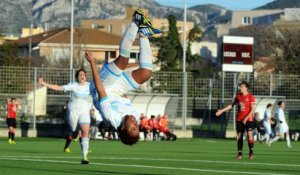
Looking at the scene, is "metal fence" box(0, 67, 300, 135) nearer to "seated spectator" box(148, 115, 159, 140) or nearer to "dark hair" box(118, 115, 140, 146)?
"seated spectator" box(148, 115, 159, 140)

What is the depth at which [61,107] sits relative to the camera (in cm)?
5141

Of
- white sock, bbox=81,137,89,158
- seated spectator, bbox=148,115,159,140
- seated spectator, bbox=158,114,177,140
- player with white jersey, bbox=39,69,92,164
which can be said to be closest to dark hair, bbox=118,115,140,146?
white sock, bbox=81,137,89,158

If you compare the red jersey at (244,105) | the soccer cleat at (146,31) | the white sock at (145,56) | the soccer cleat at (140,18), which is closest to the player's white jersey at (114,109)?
the white sock at (145,56)

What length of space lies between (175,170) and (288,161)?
5704 mm

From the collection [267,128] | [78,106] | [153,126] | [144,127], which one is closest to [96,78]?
[78,106]

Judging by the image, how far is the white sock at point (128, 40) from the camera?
17.7m

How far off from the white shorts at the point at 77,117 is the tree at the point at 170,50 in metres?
80.2

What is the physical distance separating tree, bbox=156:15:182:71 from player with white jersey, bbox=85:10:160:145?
88.9 meters

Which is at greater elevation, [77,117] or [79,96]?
[79,96]

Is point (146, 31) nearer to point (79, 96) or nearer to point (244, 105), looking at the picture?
point (79, 96)

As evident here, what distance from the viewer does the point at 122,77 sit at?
1812 centimetres

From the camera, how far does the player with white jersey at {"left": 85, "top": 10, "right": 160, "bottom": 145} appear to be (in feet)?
57.9

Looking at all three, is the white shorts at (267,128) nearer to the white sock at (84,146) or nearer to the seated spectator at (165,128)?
the seated spectator at (165,128)

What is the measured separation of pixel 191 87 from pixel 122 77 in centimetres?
3598
